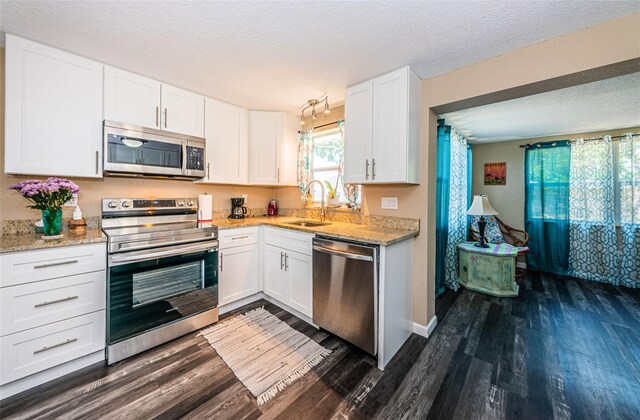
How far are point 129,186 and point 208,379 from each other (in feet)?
6.59

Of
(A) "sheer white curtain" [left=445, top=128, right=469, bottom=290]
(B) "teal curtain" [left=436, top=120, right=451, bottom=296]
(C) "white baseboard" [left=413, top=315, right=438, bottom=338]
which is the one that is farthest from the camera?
(A) "sheer white curtain" [left=445, top=128, right=469, bottom=290]

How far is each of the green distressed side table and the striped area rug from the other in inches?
98.9

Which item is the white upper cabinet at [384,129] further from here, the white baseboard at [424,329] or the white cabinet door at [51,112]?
the white cabinet door at [51,112]

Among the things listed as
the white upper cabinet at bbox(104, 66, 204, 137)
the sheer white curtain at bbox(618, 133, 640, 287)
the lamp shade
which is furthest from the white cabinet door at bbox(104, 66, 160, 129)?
the sheer white curtain at bbox(618, 133, 640, 287)

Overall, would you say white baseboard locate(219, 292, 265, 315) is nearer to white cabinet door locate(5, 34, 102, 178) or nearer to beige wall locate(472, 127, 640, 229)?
white cabinet door locate(5, 34, 102, 178)

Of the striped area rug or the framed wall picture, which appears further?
the framed wall picture

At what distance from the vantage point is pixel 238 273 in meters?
2.57

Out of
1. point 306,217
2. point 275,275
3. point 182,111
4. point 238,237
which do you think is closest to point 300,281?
point 275,275

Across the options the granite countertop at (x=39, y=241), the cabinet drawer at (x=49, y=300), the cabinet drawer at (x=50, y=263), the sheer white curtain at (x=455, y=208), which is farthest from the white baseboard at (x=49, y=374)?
the sheer white curtain at (x=455, y=208)

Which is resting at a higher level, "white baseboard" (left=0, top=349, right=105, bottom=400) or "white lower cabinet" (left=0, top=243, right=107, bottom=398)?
"white lower cabinet" (left=0, top=243, right=107, bottom=398)

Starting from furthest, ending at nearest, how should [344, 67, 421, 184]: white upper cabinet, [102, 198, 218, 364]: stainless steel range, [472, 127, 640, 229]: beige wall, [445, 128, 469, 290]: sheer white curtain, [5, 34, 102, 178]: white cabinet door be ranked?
[472, 127, 640, 229]: beige wall, [445, 128, 469, 290]: sheer white curtain, [344, 67, 421, 184]: white upper cabinet, [102, 198, 218, 364]: stainless steel range, [5, 34, 102, 178]: white cabinet door

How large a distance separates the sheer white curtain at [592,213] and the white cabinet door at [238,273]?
4964 millimetres

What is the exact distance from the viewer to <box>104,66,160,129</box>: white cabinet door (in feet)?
6.67

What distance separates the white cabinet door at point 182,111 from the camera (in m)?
2.35
